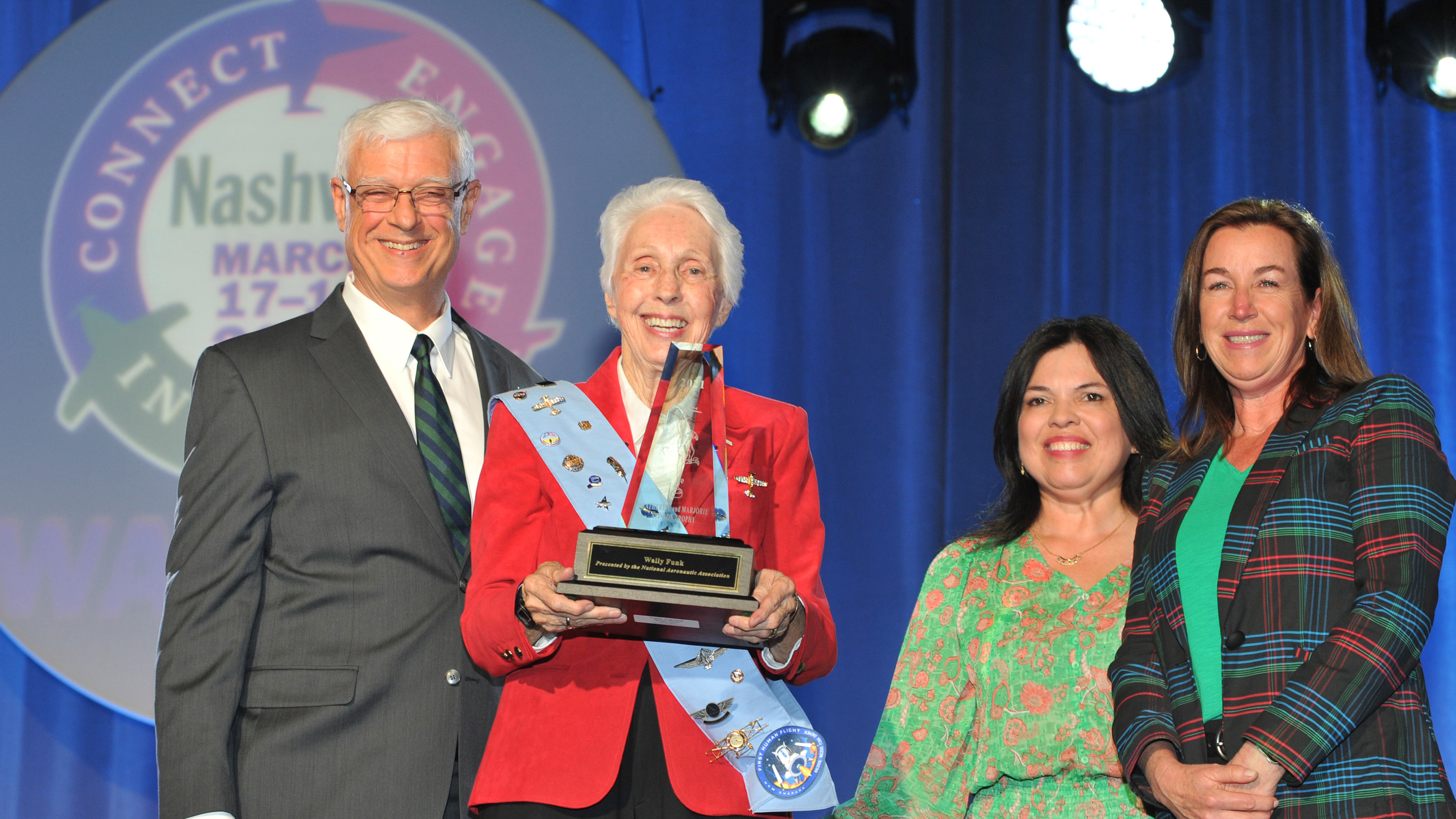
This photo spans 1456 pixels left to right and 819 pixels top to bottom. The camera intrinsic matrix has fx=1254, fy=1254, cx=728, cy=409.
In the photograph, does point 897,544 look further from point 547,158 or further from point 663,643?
point 663,643

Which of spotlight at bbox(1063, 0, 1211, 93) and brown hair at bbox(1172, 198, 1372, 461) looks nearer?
brown hair at bbox(1172, 198, 1372, 461)

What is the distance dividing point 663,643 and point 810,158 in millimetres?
1983

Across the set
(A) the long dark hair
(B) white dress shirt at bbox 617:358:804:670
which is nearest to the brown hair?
(A) the long dark hair

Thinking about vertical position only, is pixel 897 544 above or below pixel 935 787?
above

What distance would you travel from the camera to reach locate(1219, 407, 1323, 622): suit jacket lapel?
1.81m

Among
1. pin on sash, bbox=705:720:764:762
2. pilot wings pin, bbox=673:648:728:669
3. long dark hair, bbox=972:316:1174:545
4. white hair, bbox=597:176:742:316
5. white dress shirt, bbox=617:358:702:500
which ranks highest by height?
white hair, bbox=597:176:742:316

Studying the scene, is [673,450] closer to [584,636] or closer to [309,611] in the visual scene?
[584,636]

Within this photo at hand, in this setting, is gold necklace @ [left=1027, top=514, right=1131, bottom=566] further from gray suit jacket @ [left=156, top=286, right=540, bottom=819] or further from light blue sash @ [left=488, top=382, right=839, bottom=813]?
gray suit jacket @ [left=156, top=286, right=540, bottom=819]

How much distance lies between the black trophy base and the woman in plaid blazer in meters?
0.68

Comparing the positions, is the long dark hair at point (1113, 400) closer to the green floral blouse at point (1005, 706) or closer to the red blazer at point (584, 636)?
the green floral blouse at point (1005, 706)

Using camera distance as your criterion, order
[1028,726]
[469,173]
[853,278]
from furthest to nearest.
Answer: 1. [853,278]
2. [469,173]
3. [1028,726]

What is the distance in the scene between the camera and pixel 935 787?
2.15 meters

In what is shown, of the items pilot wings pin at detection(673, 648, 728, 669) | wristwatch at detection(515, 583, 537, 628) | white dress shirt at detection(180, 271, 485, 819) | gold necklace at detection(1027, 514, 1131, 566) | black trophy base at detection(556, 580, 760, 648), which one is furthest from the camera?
gold necklace at detection(1027, 514, 1131, 566)

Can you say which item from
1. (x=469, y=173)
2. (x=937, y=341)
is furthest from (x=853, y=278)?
(x=469, y=173)
